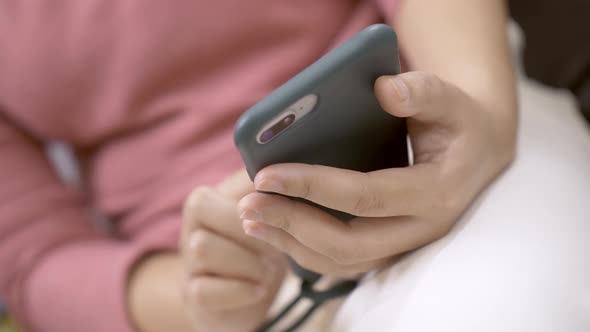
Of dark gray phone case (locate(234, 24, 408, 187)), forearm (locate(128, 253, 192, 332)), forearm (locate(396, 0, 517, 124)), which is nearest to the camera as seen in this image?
dark gray phone case (locate(234, 24, 408, 187))

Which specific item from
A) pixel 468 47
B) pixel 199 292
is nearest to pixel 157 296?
pixel 199 292

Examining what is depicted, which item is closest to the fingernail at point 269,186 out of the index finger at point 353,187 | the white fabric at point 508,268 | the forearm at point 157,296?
the index finger at point 353,187

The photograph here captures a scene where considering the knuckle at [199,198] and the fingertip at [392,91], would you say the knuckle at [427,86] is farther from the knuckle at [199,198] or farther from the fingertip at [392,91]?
the knuckle at [199,198]

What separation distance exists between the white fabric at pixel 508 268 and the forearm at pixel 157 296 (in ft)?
0.56

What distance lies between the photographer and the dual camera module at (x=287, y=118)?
10.1 inches

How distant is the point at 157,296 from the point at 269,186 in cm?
28

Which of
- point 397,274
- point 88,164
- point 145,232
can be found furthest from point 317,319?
point 88,164

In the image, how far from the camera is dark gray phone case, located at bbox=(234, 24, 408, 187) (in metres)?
0.25

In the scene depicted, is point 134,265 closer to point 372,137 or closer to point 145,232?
point 145,232

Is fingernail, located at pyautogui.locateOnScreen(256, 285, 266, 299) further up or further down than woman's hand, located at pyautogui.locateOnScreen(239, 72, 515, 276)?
further down

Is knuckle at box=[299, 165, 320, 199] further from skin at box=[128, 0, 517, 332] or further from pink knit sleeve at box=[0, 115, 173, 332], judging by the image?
pink knit sleeve at box=[0, 115, 173, 332]

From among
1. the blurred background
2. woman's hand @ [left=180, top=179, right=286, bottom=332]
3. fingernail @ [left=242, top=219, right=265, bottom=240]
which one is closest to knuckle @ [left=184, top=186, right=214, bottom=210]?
woman's hand @ [left=180, top=179, right=286, bottom=332]

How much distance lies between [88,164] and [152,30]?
0.23m

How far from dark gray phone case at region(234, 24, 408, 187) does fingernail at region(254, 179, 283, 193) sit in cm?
1
